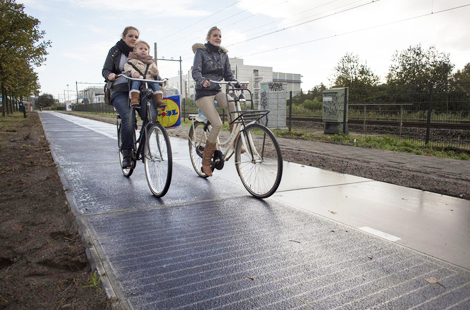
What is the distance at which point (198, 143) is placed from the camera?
17.9 ft

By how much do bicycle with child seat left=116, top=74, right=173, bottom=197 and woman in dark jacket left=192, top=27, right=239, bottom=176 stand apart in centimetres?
51

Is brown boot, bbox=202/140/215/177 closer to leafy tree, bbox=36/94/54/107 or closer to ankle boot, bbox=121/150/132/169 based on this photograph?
ankle boot, bbox=121/150/132/169

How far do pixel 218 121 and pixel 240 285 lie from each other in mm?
2811

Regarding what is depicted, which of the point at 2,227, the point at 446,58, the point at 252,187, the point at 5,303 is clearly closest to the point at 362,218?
the point at 252,187

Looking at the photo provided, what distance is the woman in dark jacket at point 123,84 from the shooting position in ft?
15.6

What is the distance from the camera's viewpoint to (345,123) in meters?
12.7

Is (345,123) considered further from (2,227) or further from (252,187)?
(2,227)

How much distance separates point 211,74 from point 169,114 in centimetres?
78

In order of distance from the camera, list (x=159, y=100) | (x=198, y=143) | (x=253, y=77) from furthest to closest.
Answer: (x=253, y=77), (x=198, y=143), (x=159, y=100)

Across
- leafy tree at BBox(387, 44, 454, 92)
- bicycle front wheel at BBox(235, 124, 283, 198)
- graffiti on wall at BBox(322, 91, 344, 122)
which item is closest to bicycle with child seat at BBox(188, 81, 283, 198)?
bicycle front wheel at BBox(235, 124, 283, 198)

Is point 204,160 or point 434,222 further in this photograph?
point 204,160

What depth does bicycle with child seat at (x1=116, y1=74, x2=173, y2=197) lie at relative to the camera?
416cm

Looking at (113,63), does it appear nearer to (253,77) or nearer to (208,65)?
(208,65)

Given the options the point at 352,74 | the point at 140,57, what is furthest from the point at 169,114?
the point at 352,74
